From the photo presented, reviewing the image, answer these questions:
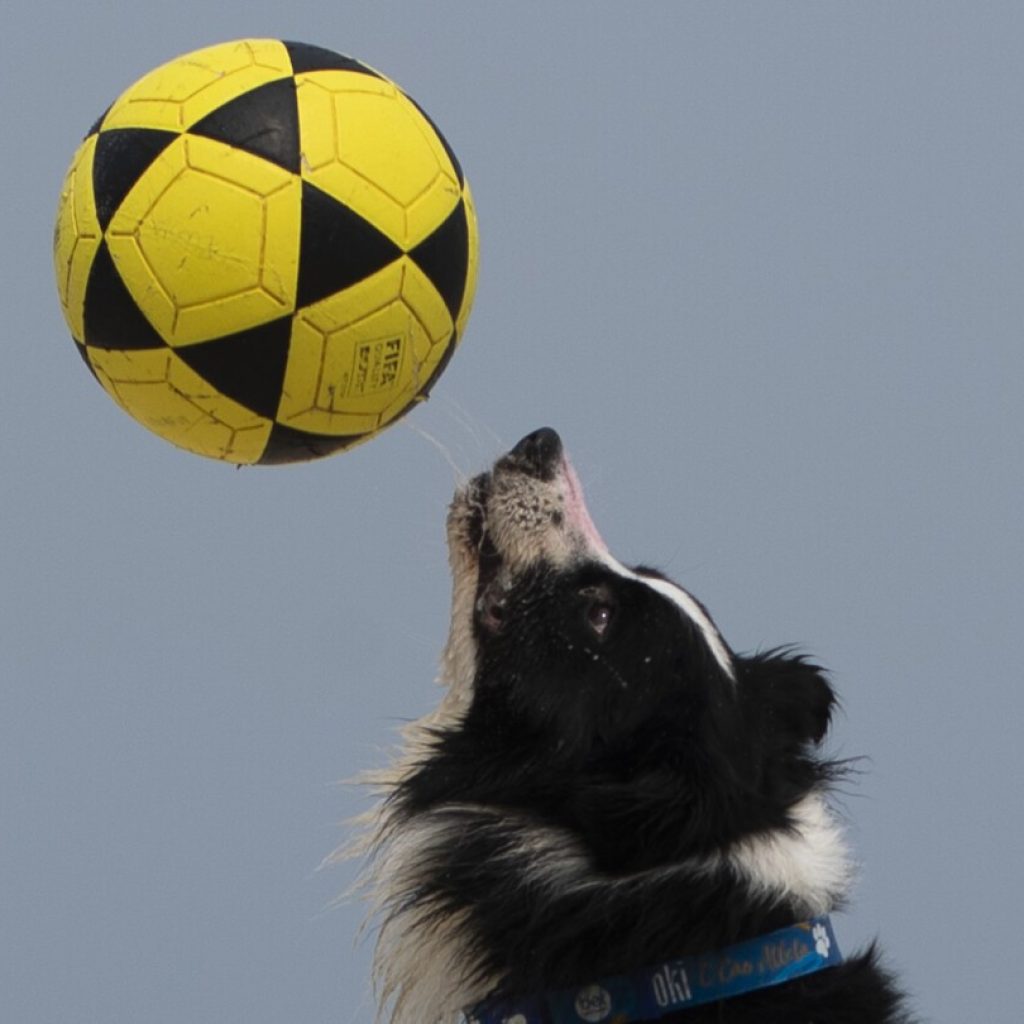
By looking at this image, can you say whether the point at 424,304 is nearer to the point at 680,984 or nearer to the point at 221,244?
the point at 221,244

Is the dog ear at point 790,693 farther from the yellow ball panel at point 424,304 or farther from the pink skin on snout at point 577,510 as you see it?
the yellow ball panel at point 424,304

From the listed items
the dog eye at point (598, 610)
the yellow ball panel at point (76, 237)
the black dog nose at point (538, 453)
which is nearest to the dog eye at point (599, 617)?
the dog eye at point (598, 610)

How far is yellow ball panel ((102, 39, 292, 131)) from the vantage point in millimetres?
7047

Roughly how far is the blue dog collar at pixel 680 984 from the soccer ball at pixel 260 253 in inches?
48.6

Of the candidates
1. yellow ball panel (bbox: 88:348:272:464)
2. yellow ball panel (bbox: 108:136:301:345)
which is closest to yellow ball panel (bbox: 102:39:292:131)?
yellow ball panel (bbox: 108:136:301:345)

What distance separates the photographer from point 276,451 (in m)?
7.20

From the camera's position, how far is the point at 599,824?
6.56 m

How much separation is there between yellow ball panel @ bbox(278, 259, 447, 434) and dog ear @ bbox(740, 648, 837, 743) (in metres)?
0.85

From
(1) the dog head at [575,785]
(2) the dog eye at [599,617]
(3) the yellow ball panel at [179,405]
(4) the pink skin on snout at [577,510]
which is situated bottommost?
(1) the dog head at [575,785]

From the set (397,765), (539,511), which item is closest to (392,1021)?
(397,765)

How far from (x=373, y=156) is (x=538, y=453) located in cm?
65

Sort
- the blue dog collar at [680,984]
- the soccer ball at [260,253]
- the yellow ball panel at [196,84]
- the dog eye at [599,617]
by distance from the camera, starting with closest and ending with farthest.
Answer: the blue dog collar at [680,984] < the dog eye at [599,617] < the soccer ball at [260,253] < the yellow ball panel at [196,84]

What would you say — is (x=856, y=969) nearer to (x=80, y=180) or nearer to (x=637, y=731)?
(x=637, y=731)

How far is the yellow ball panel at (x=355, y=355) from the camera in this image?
6.97m
